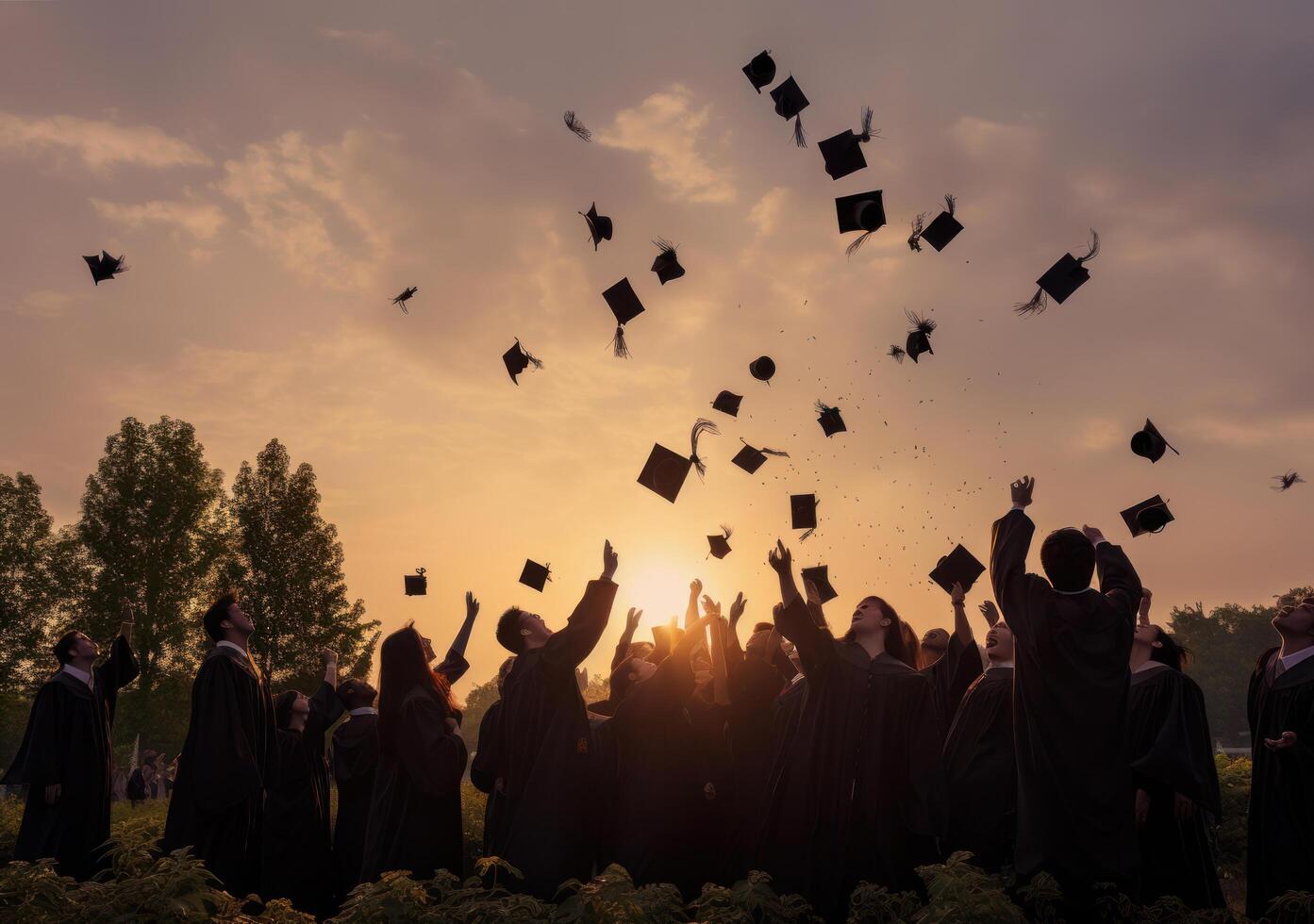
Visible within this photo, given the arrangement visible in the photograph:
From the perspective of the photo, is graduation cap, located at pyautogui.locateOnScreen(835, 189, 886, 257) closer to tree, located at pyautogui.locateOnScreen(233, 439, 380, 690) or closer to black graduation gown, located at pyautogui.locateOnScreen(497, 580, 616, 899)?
black graduation gown, located at pyautogui.locateOnScreen(497, 580, 616, 899)

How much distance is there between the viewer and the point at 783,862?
583 cm

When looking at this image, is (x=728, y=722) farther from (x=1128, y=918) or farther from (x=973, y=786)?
(x=1128, y=918)

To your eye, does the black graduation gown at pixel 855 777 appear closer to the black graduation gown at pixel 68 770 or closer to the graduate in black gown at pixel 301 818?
the graduate in black gown at pixel 301 818

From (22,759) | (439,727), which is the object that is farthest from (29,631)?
(439,727)

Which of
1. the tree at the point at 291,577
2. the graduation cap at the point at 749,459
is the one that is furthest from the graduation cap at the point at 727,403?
the tree at the point at 291,577

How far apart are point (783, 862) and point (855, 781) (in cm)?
61

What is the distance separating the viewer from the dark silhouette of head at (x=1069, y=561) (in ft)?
17.7

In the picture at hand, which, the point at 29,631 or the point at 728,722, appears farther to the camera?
the point at 29,631

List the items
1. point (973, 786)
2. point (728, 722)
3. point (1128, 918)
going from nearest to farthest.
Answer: point (1128, 918) → point (973, 786) → point (728, 722)

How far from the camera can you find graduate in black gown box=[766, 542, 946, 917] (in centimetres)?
570

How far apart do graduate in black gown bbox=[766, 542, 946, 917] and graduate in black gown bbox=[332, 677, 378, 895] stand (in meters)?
3.85

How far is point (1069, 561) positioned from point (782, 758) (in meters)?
2.02

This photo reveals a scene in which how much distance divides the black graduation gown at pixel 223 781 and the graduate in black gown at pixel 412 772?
0.89 m

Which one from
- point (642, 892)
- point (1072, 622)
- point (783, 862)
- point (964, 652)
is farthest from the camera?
point (964, 652)
